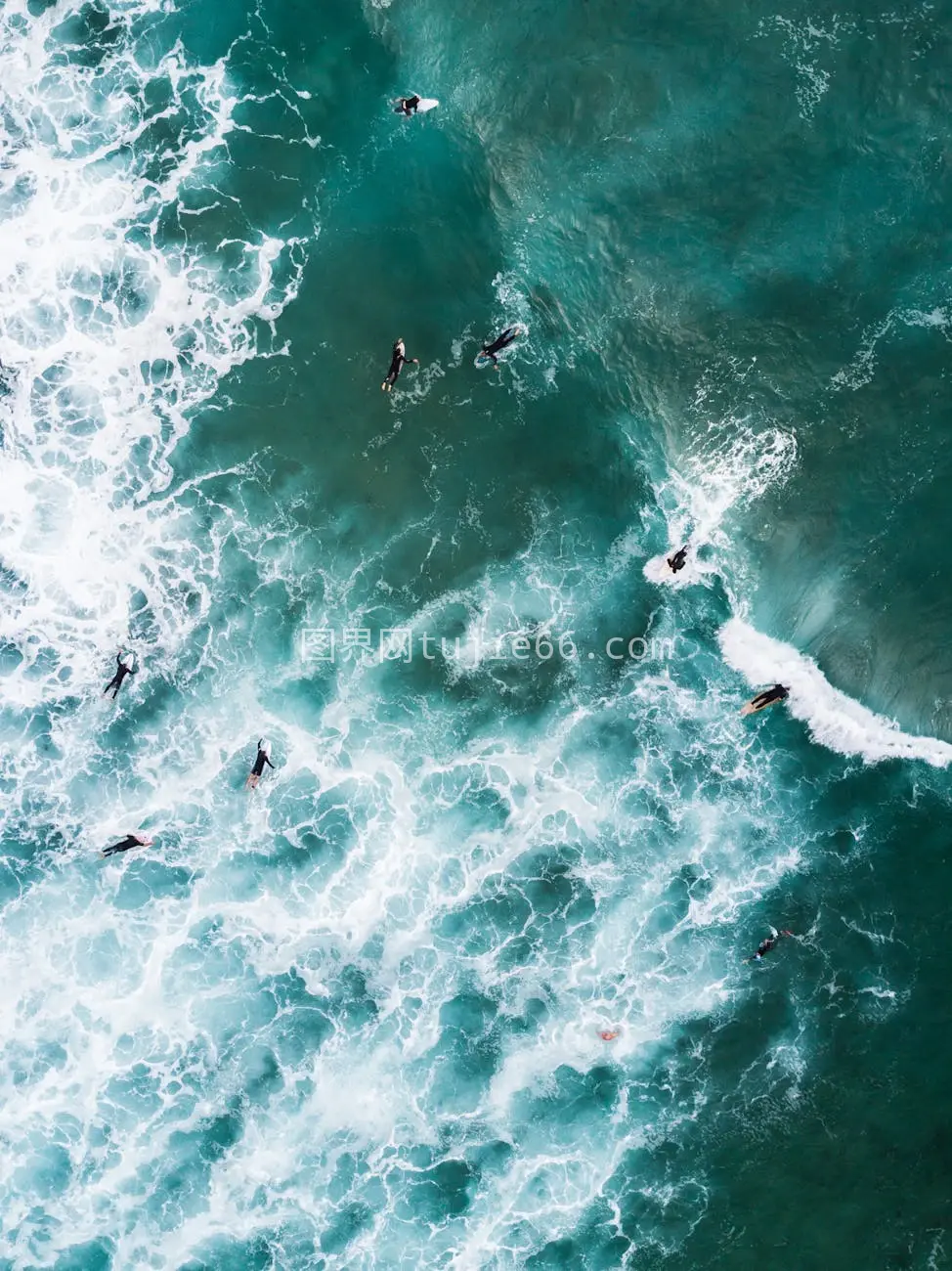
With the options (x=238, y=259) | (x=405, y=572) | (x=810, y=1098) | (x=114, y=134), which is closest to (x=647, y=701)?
(x=405, y=572)

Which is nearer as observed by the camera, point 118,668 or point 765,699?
point 765,699

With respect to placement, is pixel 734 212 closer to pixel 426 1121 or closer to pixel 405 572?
pixel 405 572

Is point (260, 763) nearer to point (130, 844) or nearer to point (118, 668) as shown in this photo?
point (130, 844)

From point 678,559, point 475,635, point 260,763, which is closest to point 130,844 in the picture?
point 260,763

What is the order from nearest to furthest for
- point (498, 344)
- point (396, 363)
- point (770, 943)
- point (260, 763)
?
point (770, 943)
point (260, 763)
point (396, 363)
point (498, 344)

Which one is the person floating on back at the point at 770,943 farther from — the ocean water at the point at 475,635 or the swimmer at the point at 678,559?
the swimmer at the point at 678,559

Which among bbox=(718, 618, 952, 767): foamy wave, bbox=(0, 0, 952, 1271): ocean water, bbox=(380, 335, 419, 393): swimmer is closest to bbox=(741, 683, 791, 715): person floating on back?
bbox=(718, 618, 952, 767): foamy wave
